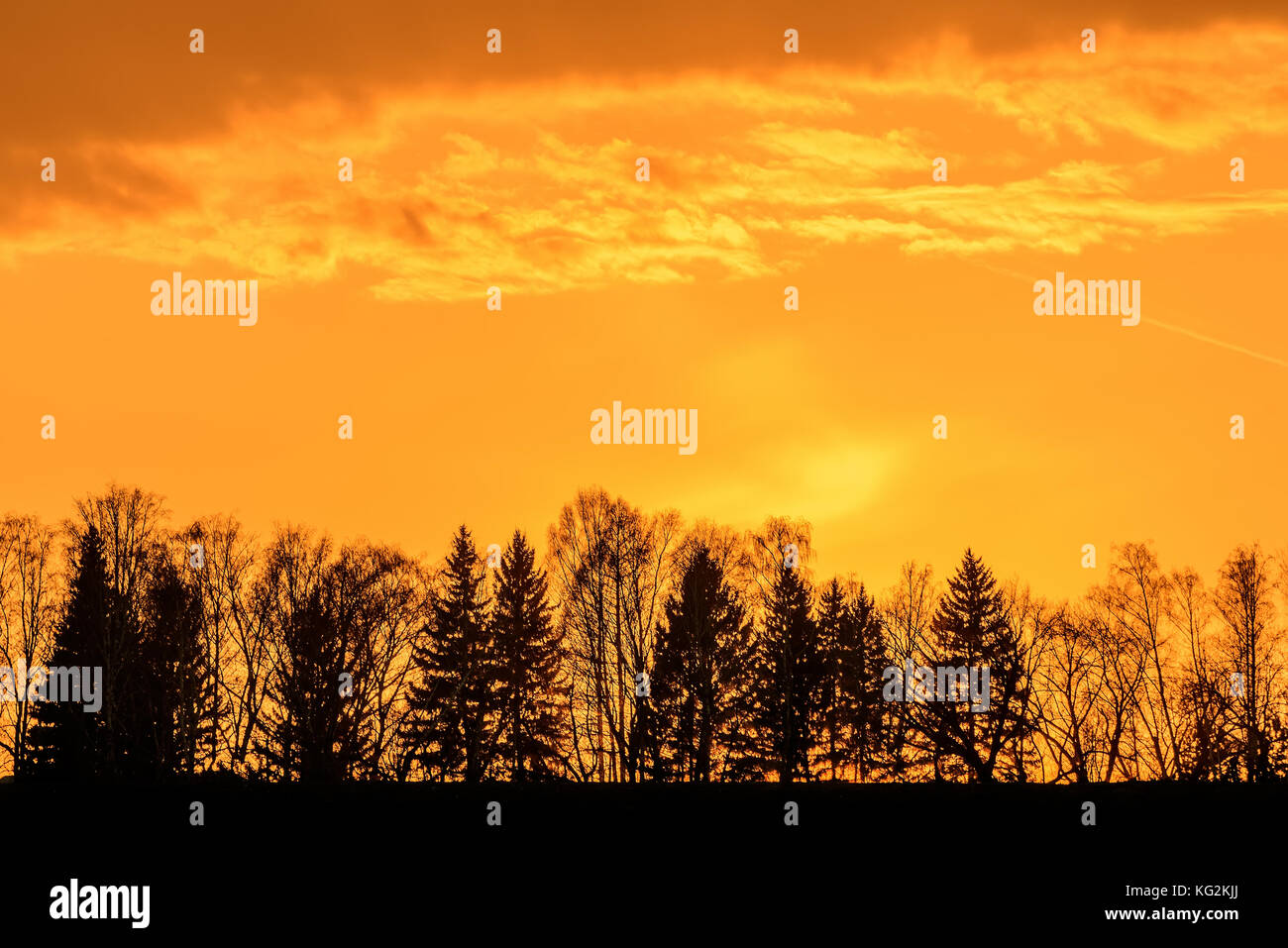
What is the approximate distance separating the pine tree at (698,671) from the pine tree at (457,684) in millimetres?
8278

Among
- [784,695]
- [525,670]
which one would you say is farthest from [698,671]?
[525,670]

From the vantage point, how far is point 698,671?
6147 cm

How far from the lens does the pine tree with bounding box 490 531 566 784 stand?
61.9 m

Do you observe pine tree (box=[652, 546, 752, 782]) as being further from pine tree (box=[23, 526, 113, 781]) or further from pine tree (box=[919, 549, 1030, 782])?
pine tree (box=[23, 526, 113, 781])

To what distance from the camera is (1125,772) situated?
65.1 metres

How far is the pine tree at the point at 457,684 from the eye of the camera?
62.1m

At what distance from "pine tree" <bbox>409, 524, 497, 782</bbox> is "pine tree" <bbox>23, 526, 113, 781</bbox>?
1394 cm
